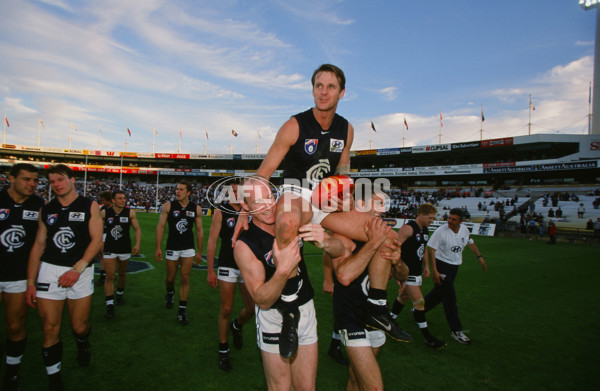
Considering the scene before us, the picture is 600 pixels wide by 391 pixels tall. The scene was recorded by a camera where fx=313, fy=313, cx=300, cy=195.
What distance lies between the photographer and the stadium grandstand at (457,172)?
37.4 m

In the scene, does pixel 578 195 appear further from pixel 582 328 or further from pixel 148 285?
pixel 148 285

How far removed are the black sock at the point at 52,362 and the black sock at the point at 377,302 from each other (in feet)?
13.0

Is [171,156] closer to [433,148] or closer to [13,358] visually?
[433,148]

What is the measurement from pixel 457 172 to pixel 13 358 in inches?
2181

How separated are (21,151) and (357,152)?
73483 mm

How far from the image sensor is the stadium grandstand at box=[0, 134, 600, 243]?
3744cm

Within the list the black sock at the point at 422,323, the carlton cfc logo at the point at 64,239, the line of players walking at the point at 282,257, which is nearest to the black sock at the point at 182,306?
the line of players walking at the point at 282,257

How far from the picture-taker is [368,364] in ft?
10.2

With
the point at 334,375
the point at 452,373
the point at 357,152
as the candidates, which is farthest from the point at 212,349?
the point at 357,152

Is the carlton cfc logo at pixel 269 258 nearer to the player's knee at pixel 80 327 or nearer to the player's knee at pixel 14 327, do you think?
the player's knee at pixel 80 327

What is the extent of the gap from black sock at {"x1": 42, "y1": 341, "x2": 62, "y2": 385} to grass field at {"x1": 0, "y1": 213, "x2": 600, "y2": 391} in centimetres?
29

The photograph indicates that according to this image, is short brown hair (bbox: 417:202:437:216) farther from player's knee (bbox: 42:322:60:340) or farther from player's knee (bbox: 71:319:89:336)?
player's knee (bbox: 42:322:60:340)

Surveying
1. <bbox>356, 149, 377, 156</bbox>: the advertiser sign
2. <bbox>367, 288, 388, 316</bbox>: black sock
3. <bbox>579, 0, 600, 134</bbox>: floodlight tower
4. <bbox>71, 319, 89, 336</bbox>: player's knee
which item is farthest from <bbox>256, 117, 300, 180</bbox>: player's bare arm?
<bbox>579, 0, 600, 134</bbox>: floodlight tower

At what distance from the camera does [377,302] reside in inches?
133
